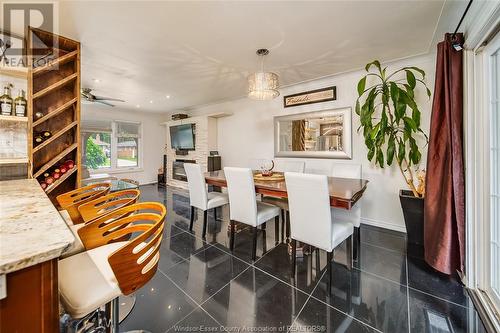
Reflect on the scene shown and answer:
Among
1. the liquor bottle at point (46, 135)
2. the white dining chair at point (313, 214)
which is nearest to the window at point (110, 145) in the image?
the liquor bottle at point (46, 135)

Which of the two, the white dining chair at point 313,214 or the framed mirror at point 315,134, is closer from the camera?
the white dining chair at point 313,214

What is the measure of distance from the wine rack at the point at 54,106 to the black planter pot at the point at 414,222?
382 centimetres

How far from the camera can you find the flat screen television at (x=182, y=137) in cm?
569

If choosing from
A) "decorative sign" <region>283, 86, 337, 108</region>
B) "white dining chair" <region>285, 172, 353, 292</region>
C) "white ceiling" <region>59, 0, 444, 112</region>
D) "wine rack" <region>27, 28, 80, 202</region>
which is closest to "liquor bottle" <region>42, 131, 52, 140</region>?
"wine rack" <region>27, 28, 80, 202</region>

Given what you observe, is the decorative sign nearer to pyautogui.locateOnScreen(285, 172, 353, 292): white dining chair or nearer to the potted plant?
the potted plant

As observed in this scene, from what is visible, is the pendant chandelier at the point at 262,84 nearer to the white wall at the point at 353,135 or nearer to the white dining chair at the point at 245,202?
the white dining chair at the point at 245,202

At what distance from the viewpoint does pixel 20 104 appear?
193 centimetres

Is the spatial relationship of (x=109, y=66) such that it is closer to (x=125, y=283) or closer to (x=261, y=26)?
(x=261, y=26)

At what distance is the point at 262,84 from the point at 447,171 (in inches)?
79.9

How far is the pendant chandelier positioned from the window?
207 inches

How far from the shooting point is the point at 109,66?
3.12 m

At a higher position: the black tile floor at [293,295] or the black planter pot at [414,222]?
the black planter pot at [414,222]

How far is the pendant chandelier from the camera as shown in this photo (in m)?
2.52

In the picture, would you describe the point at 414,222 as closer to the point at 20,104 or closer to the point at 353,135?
the point at 353,135
